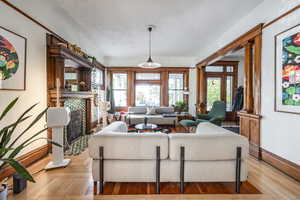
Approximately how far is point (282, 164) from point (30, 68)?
4202 mm

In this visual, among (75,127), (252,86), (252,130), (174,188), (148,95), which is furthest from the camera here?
(148,95)

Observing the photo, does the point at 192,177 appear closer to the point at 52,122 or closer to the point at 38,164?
the point at 52,122

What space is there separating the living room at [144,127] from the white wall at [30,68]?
16 millimetres

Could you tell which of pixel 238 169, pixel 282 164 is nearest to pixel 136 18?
pixel 238 169

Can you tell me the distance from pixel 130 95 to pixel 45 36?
15.4 feet

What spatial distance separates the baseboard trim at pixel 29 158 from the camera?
2281 millimetres

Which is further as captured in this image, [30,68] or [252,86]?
[252,86]

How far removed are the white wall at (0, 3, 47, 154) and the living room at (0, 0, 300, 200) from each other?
16 millimetres

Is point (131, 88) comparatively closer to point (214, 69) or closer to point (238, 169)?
point (214, 69)

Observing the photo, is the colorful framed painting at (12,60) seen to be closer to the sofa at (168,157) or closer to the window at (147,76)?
the sofa at (168,157)

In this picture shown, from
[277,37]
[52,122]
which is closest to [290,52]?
[277,37]

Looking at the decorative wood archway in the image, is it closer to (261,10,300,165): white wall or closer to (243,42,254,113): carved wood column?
(243,42,254,113): carved wood column

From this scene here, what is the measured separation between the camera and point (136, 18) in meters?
3.71

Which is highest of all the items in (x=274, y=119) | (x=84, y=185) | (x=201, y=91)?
(x=201, y=91)
